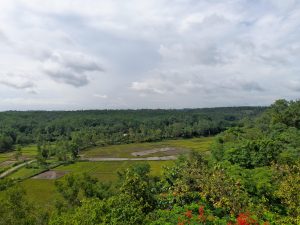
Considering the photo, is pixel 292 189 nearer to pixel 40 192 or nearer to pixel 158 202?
pixel 158 202

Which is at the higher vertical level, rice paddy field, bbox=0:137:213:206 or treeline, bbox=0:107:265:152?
treeline, bbox=0:107:265:152

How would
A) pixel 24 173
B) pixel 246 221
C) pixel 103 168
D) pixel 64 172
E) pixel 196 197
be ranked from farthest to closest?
1. pixel 103 168
2. pixel 64 172
3. pixel 24 173
4. pixel 196 197
5. pixel 246 221

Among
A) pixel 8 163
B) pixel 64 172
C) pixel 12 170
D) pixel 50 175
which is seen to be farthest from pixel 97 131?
pixel 50 175

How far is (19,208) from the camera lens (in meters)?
27.2

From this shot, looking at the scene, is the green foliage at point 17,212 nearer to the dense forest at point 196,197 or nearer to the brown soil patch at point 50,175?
the dense forest at point 196,197

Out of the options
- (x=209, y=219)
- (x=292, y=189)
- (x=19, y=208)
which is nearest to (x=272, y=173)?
(x=292, y=189)

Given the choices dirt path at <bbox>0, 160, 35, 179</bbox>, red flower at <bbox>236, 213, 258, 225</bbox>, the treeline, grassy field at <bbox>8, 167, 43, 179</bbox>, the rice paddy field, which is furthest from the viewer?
the treeline

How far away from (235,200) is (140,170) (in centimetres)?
3033

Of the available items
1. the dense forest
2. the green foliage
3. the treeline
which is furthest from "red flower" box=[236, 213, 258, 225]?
→ the treeline

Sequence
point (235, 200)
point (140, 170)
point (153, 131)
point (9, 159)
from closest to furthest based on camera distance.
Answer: point (235, 200) < point (140, 170) < point (9, 159) < point (153, 131)

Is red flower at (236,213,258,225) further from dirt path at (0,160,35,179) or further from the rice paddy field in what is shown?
dirt path at (0,160,35,179)

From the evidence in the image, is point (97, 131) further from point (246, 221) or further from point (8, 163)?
point (246, 221)

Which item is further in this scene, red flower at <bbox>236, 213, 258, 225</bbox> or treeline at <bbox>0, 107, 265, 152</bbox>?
treeline at <bbox>0, 107, 265, 152</bbox>

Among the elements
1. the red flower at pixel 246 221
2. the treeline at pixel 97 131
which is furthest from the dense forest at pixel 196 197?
the treeline at pixel 97 131
